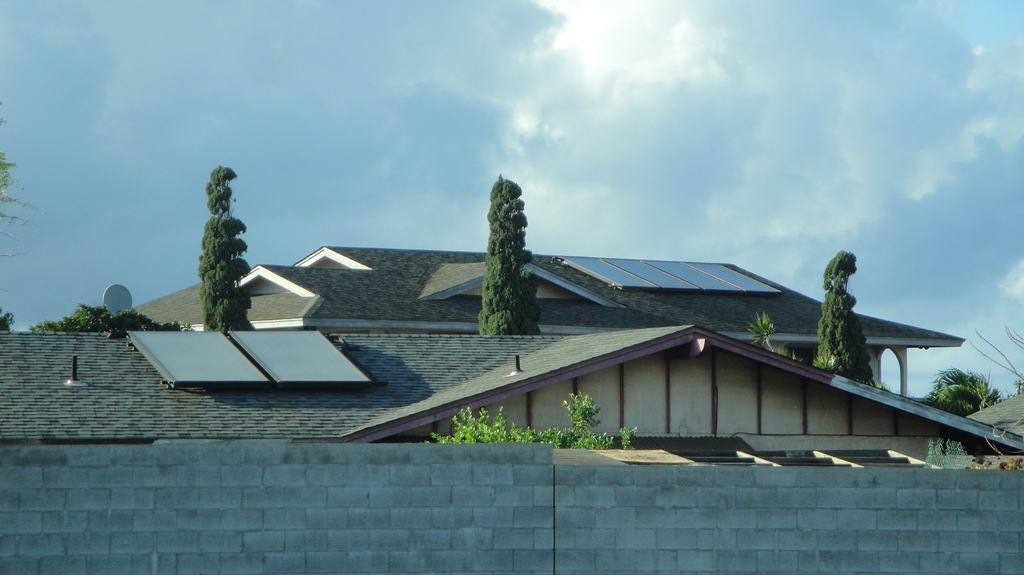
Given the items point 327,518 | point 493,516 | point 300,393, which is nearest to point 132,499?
point 327,518

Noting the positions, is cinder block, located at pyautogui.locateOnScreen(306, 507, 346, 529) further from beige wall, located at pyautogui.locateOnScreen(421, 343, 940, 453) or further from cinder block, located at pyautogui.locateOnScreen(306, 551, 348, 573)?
beige wall, located at pyautogui.locateOnScreen(421, 343, 940, 453)

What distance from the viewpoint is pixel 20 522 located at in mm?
11352

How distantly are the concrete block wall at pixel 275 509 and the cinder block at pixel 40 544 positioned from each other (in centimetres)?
1

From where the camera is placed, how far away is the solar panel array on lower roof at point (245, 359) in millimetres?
19703

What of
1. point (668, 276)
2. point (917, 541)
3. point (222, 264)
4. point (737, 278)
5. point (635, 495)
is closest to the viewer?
point (635, 495)

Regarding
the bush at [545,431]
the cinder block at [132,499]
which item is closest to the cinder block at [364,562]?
the cinder block at [132,499]

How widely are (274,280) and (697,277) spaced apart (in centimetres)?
1557

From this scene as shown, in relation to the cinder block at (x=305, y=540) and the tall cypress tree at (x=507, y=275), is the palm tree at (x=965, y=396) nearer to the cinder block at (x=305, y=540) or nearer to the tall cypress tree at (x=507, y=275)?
the tall cypress tree at (x=507, y=275)

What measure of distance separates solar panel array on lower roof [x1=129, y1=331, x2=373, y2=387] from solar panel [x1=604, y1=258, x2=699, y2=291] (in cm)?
1965

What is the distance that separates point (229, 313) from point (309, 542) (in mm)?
23078

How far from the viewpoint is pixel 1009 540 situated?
12539 mm

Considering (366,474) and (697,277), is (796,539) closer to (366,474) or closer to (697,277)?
(366,474)

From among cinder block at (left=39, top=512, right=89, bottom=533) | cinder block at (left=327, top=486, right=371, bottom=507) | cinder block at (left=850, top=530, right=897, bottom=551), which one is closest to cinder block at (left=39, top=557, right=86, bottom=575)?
cinder block at (left=39, top=512, right=89, bottom=533)

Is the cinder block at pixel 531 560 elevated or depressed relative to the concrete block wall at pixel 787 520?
depressed
